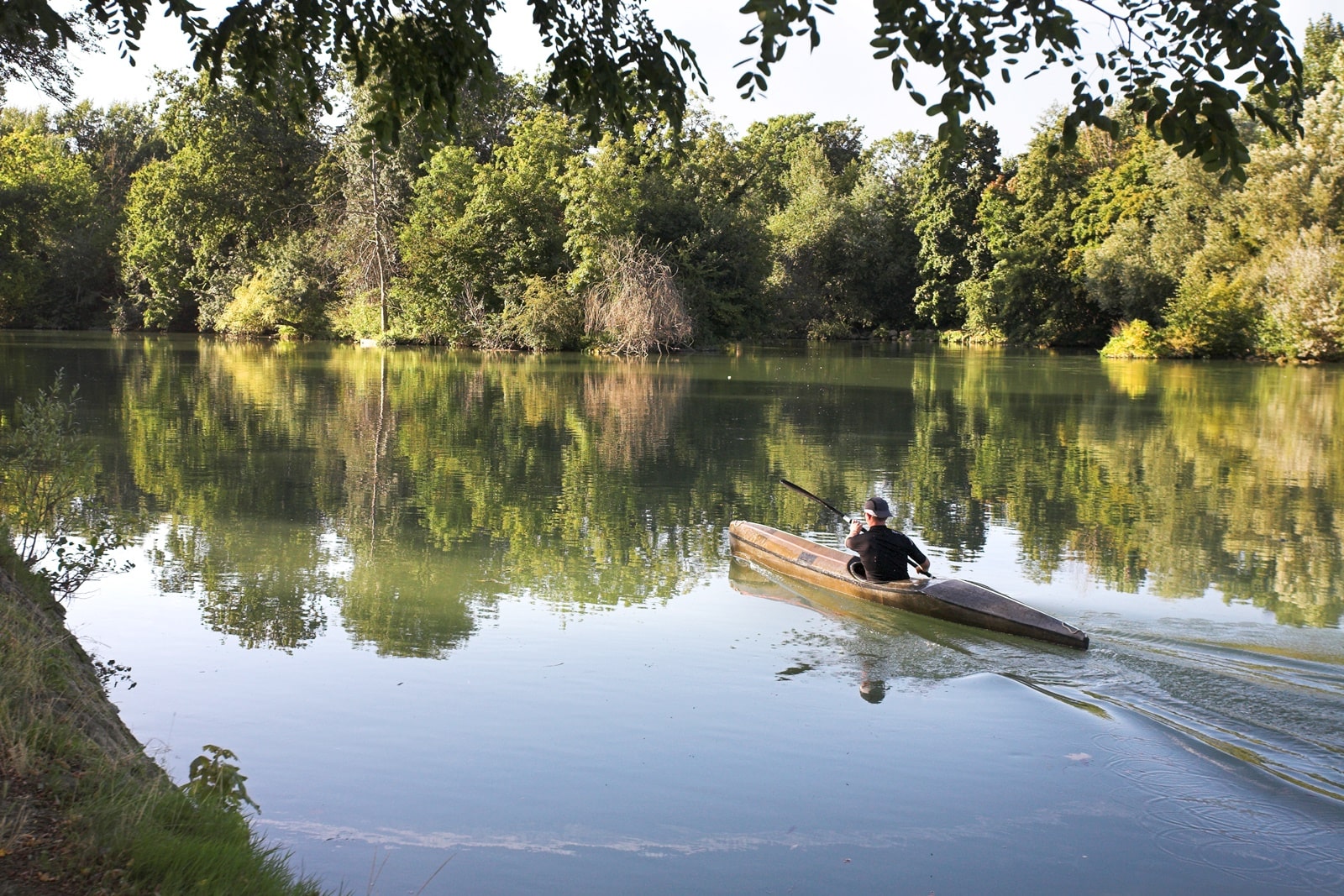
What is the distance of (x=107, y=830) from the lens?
3508 mm

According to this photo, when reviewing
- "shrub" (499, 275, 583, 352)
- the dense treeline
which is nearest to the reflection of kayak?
the dense treeline

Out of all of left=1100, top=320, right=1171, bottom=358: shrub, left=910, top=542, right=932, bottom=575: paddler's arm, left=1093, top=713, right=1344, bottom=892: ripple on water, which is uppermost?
left=1100, top=320, right=1171, bottom=358: shrub

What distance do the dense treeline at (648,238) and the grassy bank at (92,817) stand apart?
3404cm

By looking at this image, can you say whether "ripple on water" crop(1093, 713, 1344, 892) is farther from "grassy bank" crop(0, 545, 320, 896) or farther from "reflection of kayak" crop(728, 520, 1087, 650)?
"grassy bank" crop(0, 545, 320, 896)

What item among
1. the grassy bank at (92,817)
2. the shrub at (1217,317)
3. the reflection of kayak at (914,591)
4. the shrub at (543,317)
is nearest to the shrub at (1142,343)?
the shrub at (1217,317)

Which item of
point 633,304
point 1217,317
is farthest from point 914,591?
point 1217,317

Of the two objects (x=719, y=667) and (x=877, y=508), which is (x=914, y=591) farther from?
(x=719, y=667)

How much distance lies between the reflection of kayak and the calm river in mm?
139

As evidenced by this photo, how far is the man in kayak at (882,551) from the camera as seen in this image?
31.1 feet

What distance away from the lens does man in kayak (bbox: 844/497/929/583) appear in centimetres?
947

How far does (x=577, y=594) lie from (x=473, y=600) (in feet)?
2.71

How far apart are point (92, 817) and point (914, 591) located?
6.45 meters

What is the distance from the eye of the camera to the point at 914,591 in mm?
9023

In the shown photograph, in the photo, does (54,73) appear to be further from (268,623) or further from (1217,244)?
(1217,244)
